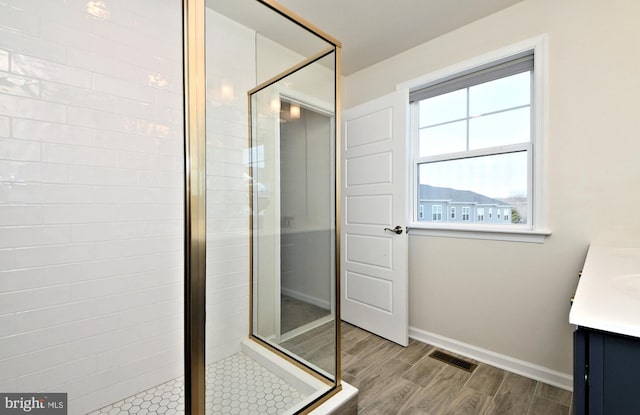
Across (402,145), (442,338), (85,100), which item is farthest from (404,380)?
(85,100)

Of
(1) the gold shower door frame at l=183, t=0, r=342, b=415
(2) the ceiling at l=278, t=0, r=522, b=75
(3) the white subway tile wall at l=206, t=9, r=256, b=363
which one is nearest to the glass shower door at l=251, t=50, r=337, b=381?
(3) the white subway tile wall at l=206, t=9, r=256, b=363

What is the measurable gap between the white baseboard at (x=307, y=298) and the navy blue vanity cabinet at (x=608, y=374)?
1.19 m

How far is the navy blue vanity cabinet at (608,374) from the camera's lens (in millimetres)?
610

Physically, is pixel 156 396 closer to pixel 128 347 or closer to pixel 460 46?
pixel 128 347

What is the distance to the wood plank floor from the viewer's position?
64.9 inches

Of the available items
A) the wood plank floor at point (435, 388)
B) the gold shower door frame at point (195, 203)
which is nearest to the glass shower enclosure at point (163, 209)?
the gold shower door frame at point (195, 203)

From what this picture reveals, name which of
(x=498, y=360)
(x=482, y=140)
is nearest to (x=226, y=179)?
(x=482, y=140)

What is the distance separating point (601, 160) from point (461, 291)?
123 centimetres

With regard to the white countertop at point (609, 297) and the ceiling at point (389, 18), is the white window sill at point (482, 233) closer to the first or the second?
the white countertop at point (609, 297)

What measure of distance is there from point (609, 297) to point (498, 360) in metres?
1.61

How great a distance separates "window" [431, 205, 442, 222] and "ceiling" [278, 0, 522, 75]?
141cm

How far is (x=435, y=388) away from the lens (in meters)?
1.83

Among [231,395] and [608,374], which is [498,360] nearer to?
[608,374]
